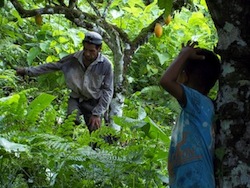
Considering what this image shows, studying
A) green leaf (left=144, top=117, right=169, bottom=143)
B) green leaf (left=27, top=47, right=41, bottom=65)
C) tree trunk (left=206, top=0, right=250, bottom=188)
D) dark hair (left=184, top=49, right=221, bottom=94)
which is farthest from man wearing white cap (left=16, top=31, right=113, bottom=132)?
tree trunk (left=206, top=0, right=250, bottom=188)

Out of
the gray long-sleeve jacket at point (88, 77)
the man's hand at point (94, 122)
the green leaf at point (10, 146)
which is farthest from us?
the gray long-sleeve jacket at point (88, 77)

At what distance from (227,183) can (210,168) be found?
129 mm

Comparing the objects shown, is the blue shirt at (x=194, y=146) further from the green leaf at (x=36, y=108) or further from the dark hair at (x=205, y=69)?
the green leaf at (x=36, y=108)

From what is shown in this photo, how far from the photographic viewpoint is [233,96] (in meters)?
2.14

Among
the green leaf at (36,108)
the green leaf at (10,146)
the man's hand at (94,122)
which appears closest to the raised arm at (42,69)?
the man's hand at (94,122)

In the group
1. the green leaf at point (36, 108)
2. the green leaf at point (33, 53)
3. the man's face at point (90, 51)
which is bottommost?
the green leaf at point (33, 53)

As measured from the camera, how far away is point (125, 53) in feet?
21.3

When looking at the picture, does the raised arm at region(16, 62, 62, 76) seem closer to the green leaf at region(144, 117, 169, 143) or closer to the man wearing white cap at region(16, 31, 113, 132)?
the man wearing white cap at region(16, 31, 113, 132)

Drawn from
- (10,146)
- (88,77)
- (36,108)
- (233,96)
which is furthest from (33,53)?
(233,96)

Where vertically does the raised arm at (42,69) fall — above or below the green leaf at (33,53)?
above

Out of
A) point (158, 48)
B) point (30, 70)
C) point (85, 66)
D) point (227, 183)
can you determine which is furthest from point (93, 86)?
point (227, 183)

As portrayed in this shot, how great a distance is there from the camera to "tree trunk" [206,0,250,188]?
2082mm

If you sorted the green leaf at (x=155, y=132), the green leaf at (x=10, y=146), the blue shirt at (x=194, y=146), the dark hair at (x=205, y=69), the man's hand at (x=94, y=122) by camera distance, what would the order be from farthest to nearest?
the man's hand at (x=94, y=122) < the green leaf at (x=155, y=132) < the green leaf at (x=10, y=146) < the dark hair at (x=205, y=69) < the blue shirt at (x=194, y=146)

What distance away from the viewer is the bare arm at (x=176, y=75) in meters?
2.25
